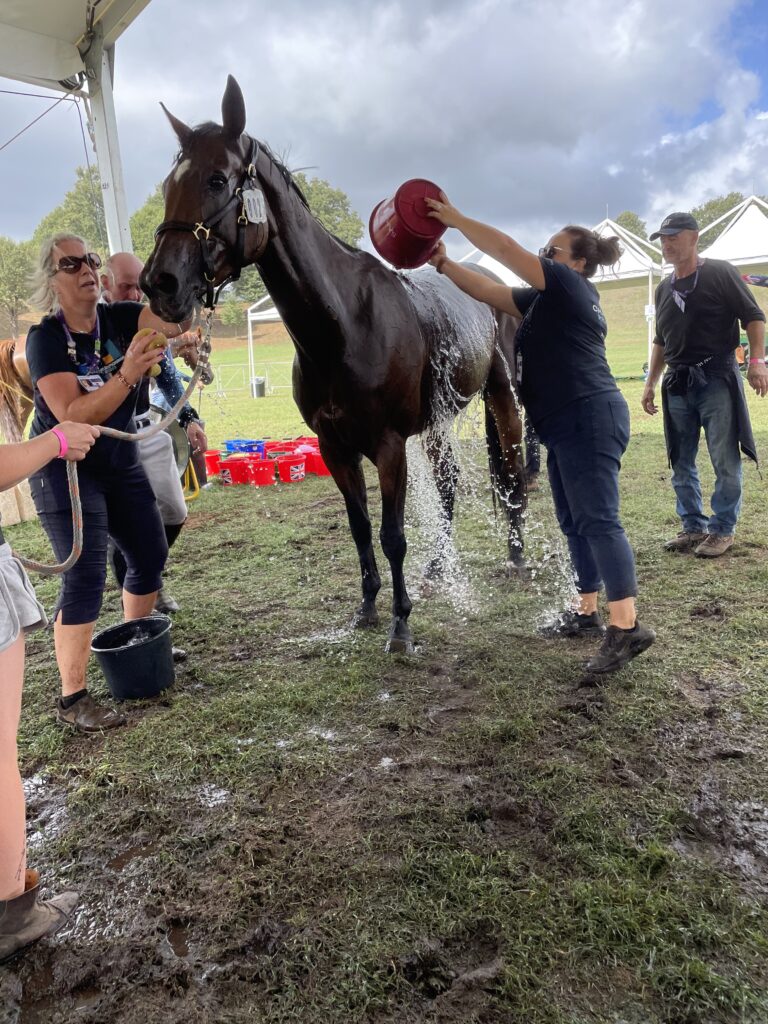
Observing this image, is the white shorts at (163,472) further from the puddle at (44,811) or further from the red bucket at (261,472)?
the red bucket at (261,472)

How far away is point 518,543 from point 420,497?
1.34m

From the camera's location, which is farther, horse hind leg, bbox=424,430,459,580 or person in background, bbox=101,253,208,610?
horse hind leg, bbox=424,430,459,580

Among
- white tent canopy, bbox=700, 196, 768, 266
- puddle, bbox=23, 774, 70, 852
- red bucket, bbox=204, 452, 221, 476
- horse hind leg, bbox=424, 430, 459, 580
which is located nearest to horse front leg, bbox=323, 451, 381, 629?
horse hind leg, bbox=424, 430, 459, 580

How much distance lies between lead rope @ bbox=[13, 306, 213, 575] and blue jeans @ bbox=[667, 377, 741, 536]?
343 centimetres

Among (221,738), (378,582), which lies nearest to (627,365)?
(378,582)

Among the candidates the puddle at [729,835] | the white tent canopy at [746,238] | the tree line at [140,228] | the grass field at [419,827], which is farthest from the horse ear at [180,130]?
the white tent canopy at [746,238]

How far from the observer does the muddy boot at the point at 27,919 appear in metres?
1.71

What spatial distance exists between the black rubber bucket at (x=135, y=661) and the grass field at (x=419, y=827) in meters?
0.10

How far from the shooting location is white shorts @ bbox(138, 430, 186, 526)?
376 cm

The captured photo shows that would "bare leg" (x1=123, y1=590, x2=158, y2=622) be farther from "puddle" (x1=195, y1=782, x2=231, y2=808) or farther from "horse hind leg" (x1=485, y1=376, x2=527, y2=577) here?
"horse hind leg" (x1=485, y1=376, x2=527, y2=577)

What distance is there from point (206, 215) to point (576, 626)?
264 cm

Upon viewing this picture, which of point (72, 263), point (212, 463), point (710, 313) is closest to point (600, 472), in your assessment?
point (710, 313)

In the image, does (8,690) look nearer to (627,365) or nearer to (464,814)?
(464,814)

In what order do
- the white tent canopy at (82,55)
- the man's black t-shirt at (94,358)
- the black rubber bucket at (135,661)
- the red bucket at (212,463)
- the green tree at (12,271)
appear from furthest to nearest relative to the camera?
the green tree at (12,271)
the red bucket at (212,463)
the white tent canopy at (82,55)
the black rubber bucket at (135,661)
the man's black t-shirt at (94,358)
